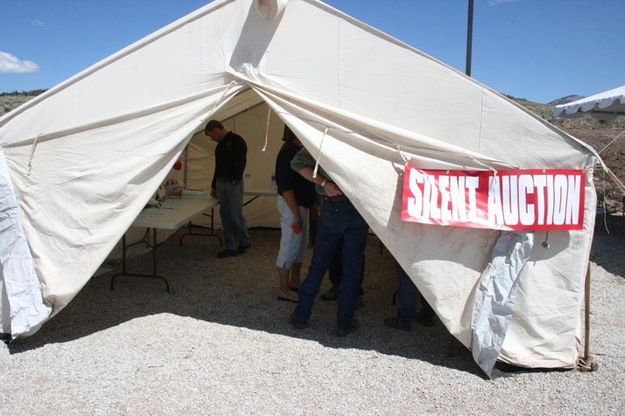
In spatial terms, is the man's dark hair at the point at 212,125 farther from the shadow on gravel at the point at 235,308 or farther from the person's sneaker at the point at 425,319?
the person's sneaker at the point at 425,319

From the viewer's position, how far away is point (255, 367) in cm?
333

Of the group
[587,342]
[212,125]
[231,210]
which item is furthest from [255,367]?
[212,125]

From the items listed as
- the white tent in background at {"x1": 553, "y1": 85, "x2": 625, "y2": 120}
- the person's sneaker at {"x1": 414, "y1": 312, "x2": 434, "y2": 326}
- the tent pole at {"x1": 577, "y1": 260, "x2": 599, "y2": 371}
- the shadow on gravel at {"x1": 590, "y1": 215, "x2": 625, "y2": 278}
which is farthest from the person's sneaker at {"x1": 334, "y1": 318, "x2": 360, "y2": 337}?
the white tent in background at {"x1": 553, "y1": 85, "x2": 625, "y2": 120}

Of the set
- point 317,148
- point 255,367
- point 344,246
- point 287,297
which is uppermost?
point 317,148

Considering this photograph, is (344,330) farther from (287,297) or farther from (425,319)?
(287,297)

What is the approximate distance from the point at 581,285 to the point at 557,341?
0.40 meters

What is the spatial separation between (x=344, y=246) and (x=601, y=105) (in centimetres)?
785

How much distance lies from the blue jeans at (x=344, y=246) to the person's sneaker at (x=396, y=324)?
411 millimetres

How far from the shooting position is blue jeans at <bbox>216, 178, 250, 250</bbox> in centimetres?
608

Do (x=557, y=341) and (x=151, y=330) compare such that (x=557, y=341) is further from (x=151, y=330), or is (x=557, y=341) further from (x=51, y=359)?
(x=51, y=359)

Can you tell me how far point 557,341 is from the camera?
131 inches

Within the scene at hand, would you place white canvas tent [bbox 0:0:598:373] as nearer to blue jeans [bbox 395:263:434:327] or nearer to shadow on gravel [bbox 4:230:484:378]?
shadow on gravel [bbox 4:230:484:378]

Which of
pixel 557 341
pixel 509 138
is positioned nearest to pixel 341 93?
pixel 509 138

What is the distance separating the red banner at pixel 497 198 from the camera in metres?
3.20
